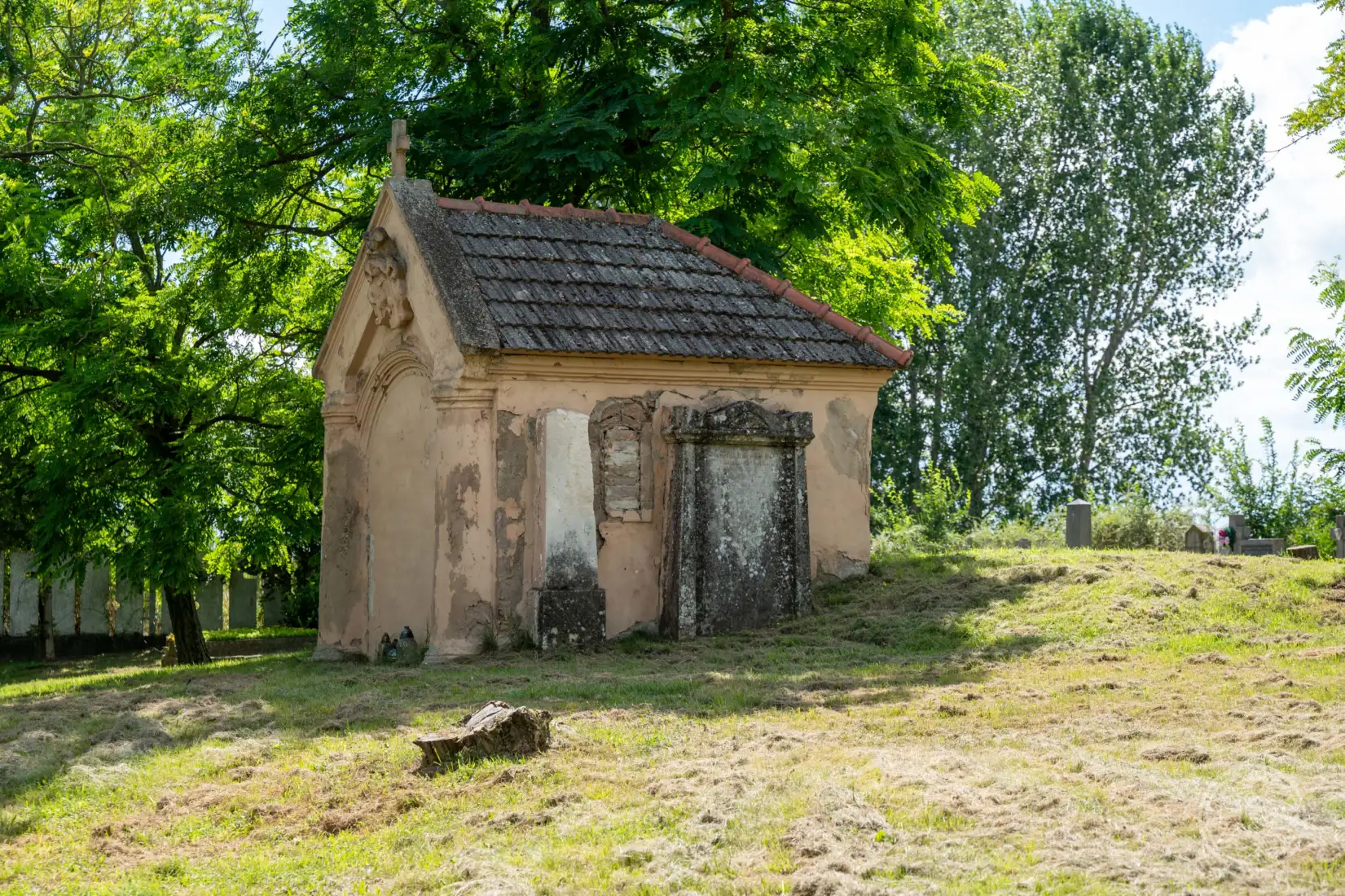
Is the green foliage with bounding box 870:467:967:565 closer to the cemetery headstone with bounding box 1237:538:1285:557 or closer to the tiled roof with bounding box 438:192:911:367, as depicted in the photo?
the cemetery headstone with bounding box 1237:538:1285:557

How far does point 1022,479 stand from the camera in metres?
40.5

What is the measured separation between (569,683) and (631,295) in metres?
5.16

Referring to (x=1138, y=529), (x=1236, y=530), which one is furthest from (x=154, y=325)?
(x=1236, y=530)

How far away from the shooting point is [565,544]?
528 inches

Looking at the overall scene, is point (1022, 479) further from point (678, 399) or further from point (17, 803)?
point (17, 803)

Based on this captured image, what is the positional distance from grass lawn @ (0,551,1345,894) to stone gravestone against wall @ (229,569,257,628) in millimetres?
14024

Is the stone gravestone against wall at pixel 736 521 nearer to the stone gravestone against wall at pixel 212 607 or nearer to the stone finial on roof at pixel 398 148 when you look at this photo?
the stone finial on roof at pixel 398 148

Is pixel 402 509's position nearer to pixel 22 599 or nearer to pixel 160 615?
pixel 22 599

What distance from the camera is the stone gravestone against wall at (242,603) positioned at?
26.7m

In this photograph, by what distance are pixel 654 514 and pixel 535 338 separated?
2.15 m

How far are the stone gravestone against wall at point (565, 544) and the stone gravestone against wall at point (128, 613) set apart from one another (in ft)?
45.2

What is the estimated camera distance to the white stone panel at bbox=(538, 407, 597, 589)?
526 inches

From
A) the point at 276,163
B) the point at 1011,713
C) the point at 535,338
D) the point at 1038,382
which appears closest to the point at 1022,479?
the point at 1038,382

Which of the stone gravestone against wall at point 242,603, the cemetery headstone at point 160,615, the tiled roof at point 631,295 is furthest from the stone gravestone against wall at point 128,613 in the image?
the tiled roof at point 631,295
